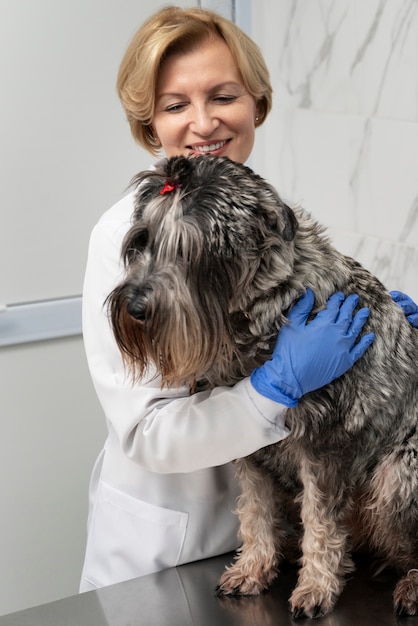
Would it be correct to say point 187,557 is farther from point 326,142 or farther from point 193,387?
point 326,142

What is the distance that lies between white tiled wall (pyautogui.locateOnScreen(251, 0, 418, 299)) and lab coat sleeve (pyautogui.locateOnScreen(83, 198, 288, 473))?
1.16m

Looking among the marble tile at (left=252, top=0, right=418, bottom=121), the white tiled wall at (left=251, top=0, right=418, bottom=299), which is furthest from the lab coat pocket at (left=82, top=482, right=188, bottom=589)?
the marble tile at (left=252, top=0, right=418, bottom=121)

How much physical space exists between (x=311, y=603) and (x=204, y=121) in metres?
1.07

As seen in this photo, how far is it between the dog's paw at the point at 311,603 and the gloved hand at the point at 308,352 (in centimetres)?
40

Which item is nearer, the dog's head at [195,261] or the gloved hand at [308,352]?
the dog's head at [195,261]

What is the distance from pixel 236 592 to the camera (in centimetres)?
188

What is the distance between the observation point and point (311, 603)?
5.79ft

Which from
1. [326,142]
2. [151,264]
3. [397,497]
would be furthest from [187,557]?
[326,142]

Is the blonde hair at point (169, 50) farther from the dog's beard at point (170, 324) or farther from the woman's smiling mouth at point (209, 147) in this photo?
the dog's beard at point (170, 324)

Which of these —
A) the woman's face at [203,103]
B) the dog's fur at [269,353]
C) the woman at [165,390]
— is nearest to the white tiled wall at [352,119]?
the woman at [165,390]

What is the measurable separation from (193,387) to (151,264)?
38 cm

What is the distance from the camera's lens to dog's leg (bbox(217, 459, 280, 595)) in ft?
6.26

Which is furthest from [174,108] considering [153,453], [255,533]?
[255,533]

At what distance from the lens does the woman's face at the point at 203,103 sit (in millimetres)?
2043
